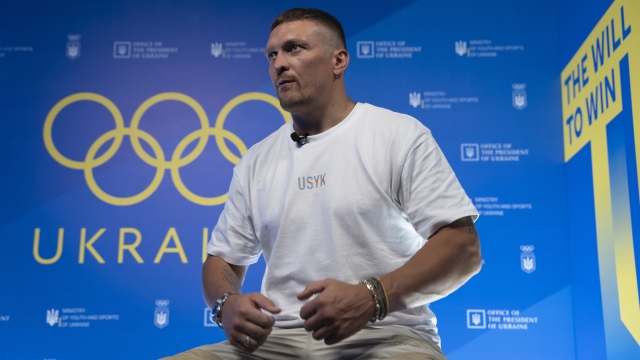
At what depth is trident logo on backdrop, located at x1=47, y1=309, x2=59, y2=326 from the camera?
347 cm

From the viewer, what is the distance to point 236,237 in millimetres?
1824

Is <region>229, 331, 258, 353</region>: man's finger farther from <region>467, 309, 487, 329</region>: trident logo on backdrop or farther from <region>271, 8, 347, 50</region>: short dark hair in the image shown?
<region>467, 309, 487, 329</region>: trident logo on backdrop

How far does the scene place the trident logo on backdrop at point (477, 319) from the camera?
333 centimetres

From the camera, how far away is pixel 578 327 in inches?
126

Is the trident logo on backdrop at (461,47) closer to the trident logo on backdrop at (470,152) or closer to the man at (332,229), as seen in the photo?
the trident logo on backdrop at (470,152)

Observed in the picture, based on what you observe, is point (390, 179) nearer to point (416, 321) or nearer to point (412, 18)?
point (416, 321)

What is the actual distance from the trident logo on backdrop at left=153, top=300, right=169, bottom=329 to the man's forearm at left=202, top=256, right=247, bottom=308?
69.8 inches

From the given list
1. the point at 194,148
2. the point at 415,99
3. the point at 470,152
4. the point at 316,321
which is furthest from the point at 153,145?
the point at 316,321

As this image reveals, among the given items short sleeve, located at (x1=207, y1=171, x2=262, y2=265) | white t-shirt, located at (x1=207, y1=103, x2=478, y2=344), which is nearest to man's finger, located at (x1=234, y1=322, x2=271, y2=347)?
white t-shirt, located at (x1=207, y1=103, x2=478, y2=344)

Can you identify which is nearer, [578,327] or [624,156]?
[624,156]

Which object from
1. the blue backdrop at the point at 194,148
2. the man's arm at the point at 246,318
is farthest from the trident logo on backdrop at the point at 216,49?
the man's arm at the point at 246,318

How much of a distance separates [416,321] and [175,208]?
2288 mm

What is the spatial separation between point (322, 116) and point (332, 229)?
1.24 ft

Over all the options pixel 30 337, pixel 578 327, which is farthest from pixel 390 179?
pixel 30 337
